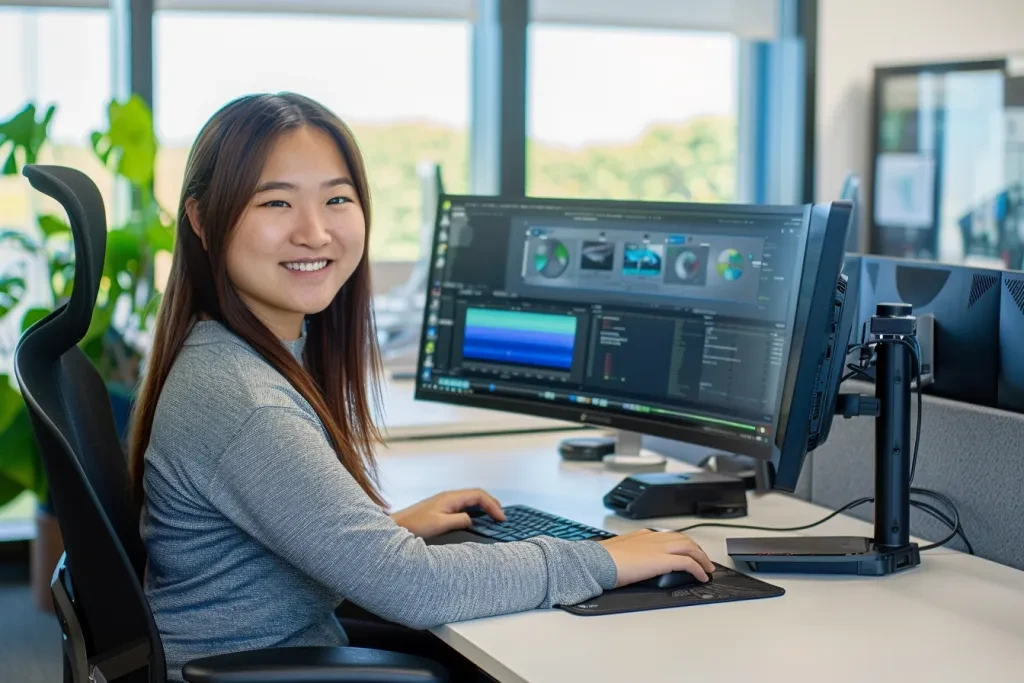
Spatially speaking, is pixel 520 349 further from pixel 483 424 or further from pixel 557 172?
pixel 557 172

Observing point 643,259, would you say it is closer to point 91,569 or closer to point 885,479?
point 885,479

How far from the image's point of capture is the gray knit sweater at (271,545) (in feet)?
4.50

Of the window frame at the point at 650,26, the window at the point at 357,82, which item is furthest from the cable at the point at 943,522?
the window frame at the point at 650,26

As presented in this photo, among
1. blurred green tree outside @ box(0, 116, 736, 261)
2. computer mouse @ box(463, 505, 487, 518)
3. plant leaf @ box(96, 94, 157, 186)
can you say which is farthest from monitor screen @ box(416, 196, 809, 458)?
blurred green tree outside @ box(0, 116, 736, 261)

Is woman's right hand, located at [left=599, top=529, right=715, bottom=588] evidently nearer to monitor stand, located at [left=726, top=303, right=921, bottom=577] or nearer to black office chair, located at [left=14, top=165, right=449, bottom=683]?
monitor stand, located at [left=726, top=303, right=921, bottom=577]

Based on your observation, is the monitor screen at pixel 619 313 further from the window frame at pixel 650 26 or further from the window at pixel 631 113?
the window at pixel 631 113

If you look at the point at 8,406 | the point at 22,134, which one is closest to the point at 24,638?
the point at 8,406

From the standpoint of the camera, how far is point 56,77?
3.90 meters

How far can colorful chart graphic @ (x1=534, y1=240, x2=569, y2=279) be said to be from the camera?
79.0 inches

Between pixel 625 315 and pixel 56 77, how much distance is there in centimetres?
264

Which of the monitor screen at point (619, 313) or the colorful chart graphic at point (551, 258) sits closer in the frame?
the monitor screen at point (619, 313)

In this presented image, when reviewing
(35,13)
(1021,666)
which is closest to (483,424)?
(1021,666)

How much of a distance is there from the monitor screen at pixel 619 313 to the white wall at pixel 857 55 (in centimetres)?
323

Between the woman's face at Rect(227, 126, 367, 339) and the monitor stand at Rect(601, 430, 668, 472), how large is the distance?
796mm
